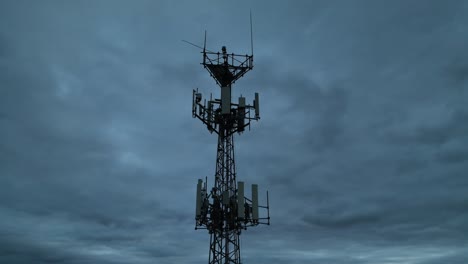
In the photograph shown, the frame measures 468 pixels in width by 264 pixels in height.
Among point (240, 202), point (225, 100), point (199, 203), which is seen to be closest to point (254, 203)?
point (240, 202)

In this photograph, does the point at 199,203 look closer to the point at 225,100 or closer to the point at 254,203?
the point at 254,203

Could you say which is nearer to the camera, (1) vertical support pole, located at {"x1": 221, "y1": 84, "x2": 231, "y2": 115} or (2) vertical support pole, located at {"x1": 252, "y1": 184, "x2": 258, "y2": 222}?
(2) vertical support pole, located at {"x1": 252, "y1": 184, "x2": 258, "y2": 222}

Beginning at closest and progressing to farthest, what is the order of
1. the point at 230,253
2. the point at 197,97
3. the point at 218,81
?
1. the point at 230,253
2. the point at 197,97
3. the point at 218,81

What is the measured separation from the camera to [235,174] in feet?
101

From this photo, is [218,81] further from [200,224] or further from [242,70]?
[200,224]

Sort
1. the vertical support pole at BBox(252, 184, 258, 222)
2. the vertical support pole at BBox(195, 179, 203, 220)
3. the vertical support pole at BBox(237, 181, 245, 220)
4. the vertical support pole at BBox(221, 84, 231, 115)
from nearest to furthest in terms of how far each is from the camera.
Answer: the vertical support pole at BBox(237, 181, 245, 220)
the vertical support pole at BBox(252, 184, 258, 222)
the vertical support pole at BBox(195, 179, 203, 220)
the vertical support pole at BBox(221, 84, 231, 115)

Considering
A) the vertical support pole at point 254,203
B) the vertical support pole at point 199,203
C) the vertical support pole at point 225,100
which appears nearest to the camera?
the vertical support pole at point 254,203

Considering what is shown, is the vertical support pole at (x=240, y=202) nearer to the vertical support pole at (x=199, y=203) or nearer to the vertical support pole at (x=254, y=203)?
the vertical support pole at (x=254, y=203)

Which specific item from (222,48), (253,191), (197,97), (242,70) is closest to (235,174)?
(253,191)

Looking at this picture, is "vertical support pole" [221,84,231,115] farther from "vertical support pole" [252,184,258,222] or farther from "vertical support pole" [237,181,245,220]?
"vertical support pole" [252,184,258,222]

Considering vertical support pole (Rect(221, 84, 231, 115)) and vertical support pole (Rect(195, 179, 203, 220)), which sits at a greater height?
vertical support pole (Rect(221, 84, 231, 115))

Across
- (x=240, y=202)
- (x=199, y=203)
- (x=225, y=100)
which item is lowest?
(x=240, y=202)

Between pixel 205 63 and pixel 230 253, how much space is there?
1573 cm

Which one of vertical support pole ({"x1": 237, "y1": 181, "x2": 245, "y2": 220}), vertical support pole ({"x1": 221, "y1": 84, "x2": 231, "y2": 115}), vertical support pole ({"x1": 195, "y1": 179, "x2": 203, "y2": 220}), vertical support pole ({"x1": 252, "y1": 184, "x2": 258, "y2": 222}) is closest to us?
vertical support pole ({"x1": 237, "y1": 181, "x2": 245, "y2": 220})
